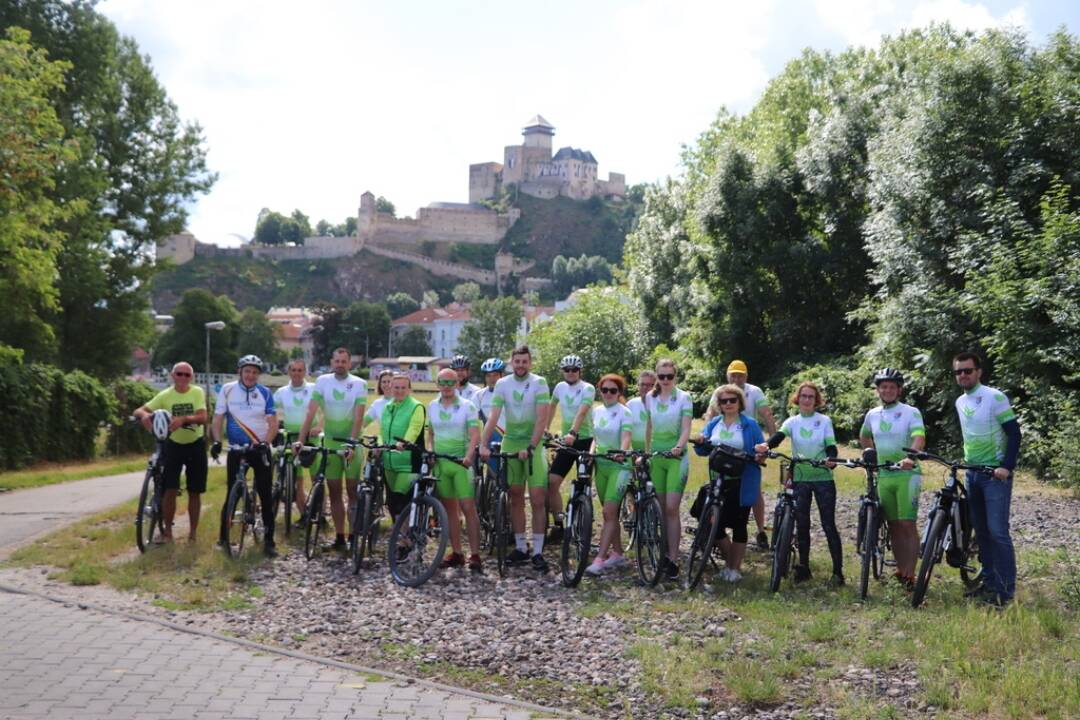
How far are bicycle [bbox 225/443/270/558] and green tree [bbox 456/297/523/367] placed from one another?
110m

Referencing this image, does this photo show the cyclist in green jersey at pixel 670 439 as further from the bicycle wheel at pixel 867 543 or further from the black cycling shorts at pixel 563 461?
the bicycle wheel at pixel 867 543

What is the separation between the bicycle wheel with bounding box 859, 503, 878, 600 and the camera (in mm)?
8531

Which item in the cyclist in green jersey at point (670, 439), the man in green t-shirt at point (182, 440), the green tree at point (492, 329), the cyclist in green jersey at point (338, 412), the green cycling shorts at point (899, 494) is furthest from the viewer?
the green tree at point (492, 329)

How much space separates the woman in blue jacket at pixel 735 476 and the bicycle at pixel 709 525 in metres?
0.09

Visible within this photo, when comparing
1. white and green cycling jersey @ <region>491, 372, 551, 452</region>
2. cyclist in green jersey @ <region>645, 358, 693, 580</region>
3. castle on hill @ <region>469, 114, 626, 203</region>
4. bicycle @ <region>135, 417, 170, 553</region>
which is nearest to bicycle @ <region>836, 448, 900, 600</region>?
cyclist in green jersey @ <region>645, 358, 693, 580</region>

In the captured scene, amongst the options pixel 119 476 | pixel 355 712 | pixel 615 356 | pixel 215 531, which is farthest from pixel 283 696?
pixel 615 356

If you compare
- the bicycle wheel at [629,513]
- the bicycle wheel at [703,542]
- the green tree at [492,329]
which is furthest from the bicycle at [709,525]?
the green tree at [492,329]

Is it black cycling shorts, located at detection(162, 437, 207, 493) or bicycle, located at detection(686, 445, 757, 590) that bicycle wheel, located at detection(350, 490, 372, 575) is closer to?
black cycling shorts, located at detection(162, 437, 207, 493)

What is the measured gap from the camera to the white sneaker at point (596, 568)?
967 cm

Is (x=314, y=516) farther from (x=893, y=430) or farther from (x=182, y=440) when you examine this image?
(x=893, y=430)

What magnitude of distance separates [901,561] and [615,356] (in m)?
49.3

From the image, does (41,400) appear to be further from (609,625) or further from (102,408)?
(609,625)

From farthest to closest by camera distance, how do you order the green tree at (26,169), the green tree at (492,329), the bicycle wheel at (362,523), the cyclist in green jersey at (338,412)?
the green tree at (492,329), the green tree at (26,169), the cyclist in green jersey at (338,412), the bicycle wheel at (362,523)

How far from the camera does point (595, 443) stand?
10.5 metres
